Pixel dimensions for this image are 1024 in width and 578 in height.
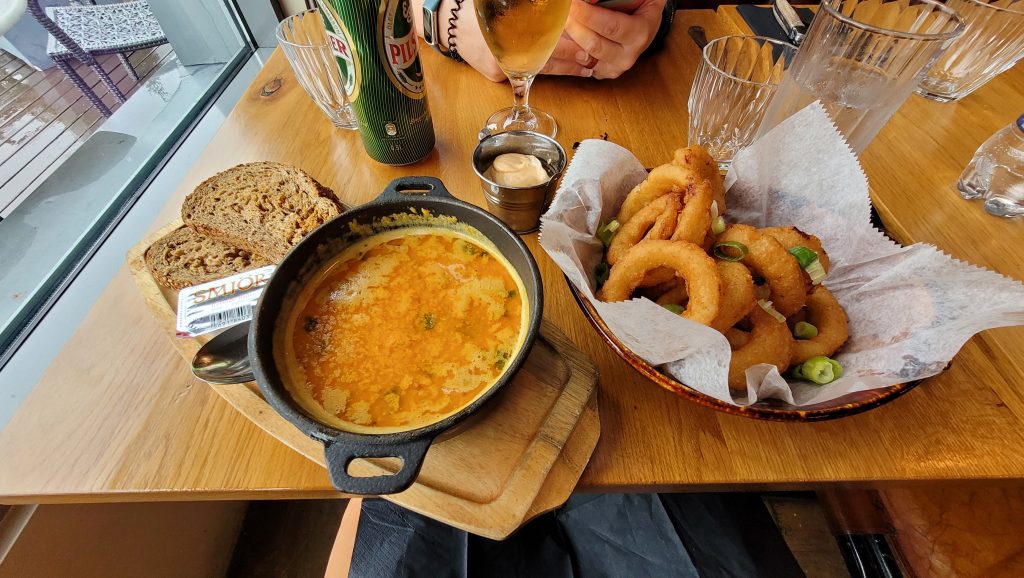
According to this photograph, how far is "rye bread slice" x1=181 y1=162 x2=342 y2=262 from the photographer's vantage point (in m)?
1.00

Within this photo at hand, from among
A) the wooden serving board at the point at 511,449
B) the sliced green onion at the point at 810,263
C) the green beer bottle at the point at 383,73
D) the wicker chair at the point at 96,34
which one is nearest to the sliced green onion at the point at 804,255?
the sliced green onion at the point at 810,263

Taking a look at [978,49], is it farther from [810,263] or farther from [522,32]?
[522,32]

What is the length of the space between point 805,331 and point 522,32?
86cm

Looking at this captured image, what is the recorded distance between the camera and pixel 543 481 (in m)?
0.67

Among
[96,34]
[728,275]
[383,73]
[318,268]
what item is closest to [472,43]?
[383,73]

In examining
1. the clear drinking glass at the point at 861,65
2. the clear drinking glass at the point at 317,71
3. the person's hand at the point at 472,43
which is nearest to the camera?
the clear drinking glass at the point at 861,65

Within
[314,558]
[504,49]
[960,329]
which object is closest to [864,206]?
[960,329]

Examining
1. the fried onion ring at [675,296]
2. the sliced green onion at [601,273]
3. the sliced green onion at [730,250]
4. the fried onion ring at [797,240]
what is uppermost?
the fried onion ring at [797,240]

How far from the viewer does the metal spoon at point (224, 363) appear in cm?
74

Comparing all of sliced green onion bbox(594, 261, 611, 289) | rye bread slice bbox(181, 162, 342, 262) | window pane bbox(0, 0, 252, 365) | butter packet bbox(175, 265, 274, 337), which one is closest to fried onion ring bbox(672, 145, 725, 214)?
sliced green onion bbox(594, 261, 611, 289)

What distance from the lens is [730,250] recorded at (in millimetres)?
831

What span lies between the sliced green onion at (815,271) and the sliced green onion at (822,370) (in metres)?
0.13

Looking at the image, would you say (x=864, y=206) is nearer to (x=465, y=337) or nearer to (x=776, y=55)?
(x=776, y=55)

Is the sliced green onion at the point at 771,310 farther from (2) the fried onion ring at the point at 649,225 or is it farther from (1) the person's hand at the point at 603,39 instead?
(1) the person's hand at the point at 603,39
